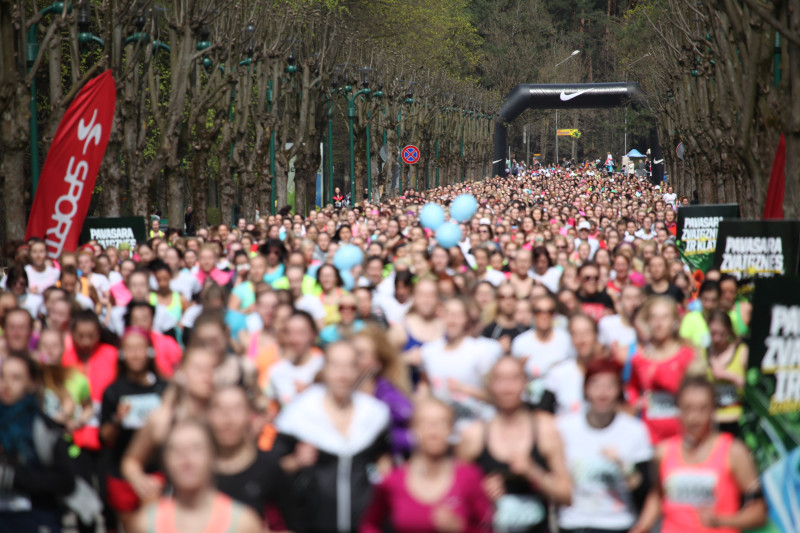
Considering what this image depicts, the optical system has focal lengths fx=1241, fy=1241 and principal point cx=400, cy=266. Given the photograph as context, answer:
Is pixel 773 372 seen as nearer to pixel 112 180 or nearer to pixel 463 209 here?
pixel 463 209

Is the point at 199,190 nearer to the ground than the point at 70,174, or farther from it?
farther from it

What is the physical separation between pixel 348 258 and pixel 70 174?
204 inches

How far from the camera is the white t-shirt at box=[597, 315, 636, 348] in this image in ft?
29.6

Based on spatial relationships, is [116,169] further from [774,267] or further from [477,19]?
[477,19]

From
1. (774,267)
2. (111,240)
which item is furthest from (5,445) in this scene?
(111,240)

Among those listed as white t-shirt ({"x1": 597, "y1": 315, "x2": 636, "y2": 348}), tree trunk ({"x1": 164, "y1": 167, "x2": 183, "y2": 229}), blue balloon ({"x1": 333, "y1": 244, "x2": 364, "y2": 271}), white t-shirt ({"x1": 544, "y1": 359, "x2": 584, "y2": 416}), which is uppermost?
tree trunk ({"x1": 164, "y1": 167, "x2": 183, "y2": 229})

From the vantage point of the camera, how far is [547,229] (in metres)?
19.5

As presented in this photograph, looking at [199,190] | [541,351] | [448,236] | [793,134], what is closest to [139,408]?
[541,351]

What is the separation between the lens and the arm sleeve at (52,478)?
19.2 ft

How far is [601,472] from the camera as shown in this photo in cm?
568

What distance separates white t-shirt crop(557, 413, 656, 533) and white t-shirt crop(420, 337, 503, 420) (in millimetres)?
1363

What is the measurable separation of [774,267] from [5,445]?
8.34 metres

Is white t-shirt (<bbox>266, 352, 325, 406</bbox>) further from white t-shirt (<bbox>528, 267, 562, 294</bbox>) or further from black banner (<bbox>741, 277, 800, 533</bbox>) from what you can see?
white t-shirt (<bbox>528, 267, 562, 294</bbox>)

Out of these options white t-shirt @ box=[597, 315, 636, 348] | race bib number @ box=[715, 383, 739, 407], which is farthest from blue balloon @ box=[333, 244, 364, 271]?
race bib number @ box=[715, 383, 739, 407]
